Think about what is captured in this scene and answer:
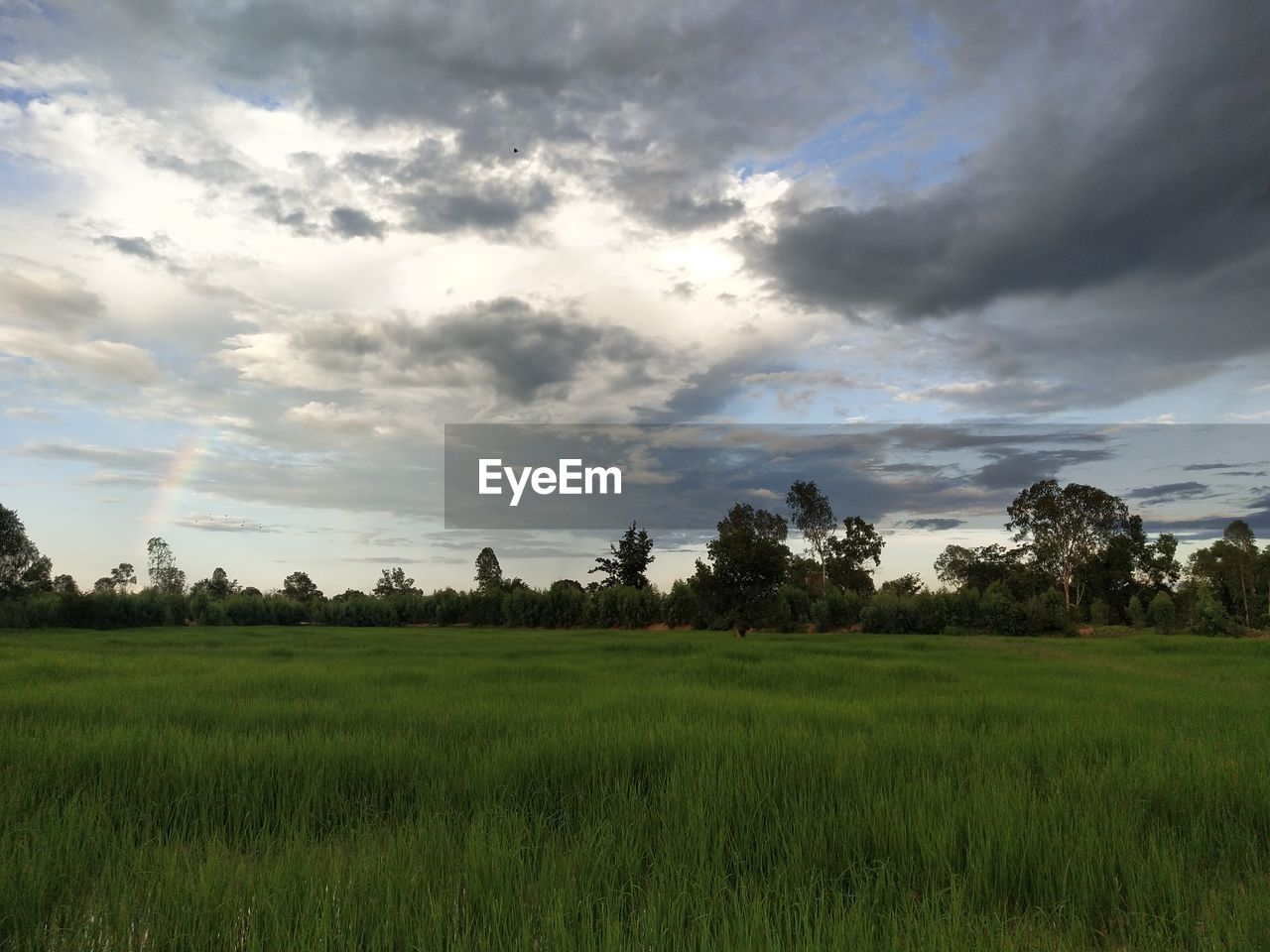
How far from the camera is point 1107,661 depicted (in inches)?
736

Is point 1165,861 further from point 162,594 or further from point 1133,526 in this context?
point 1133,526

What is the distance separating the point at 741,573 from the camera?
2708 centimetres

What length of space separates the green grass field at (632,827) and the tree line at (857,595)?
99.6 ft

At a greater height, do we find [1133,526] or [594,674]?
[1133,526]

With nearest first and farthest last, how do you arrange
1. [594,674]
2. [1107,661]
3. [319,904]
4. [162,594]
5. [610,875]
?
1. [319,904]
2. [610,875]
3. [594,674]
4. [1107,661]
5. [162,594]

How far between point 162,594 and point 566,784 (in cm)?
5792

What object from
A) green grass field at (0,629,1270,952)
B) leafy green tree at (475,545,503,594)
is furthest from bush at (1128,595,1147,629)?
leafy green tree at (475,545,503,594)

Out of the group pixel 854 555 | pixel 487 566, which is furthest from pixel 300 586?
pixel 854 555

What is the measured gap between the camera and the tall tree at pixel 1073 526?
55.2 metres

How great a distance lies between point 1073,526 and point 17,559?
80666 millimetres

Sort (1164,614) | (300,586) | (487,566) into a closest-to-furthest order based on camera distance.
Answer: (1164,614) < (487,566) < (300,586)

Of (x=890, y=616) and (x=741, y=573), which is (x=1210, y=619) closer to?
(x=890, y=616)

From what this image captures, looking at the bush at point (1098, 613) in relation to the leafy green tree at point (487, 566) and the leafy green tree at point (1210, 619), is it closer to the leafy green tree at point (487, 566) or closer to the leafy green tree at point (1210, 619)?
the leafy green tree at point (1210, 619)

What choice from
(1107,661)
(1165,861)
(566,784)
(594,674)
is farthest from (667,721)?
(1107,661)
